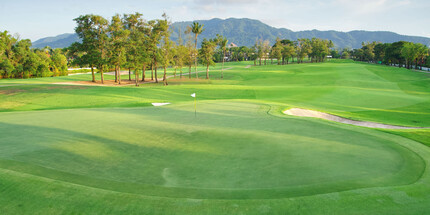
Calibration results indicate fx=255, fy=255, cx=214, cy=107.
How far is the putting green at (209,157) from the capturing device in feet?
22.0

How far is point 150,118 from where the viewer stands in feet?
51.2

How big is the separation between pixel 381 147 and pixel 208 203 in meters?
8.10

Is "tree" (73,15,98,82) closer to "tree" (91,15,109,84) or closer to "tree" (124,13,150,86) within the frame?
"tree" (91,15,109,84)

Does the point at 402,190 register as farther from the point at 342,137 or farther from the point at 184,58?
the point at 184,58

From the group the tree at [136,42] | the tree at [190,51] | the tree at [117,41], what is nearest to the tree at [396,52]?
the tree at [190,51]

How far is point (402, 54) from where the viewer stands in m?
87.8

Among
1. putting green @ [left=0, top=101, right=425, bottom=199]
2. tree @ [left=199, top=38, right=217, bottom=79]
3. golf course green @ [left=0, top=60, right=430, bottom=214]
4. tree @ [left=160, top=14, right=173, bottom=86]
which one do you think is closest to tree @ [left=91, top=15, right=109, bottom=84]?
tree @ [left=160, top=14, right=173, bottom=86]

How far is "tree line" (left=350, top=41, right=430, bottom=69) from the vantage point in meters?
83.6

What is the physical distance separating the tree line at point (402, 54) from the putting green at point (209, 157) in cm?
9352

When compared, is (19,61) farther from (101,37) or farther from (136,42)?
(136,42)

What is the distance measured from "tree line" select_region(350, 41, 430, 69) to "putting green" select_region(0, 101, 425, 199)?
307 ft

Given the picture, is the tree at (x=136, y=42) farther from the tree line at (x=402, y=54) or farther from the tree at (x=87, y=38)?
the tree line at (x=402, y=54)

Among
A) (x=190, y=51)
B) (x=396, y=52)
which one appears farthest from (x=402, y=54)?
(x=190, y=51)

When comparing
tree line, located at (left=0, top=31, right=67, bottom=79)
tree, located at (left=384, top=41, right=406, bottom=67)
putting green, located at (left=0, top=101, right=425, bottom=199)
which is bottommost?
putting green, located at (left=0, top=101, right=425, bottom=199)
